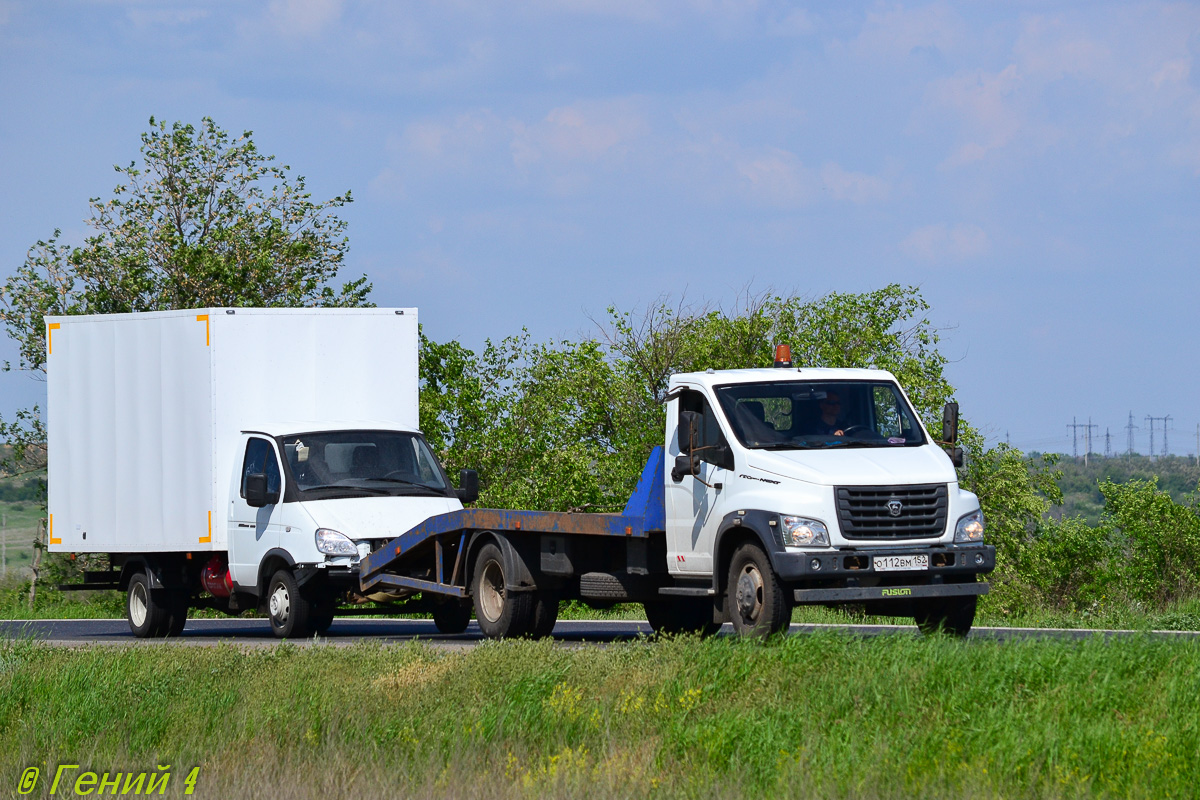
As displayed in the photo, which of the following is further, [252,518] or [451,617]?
[451,617]

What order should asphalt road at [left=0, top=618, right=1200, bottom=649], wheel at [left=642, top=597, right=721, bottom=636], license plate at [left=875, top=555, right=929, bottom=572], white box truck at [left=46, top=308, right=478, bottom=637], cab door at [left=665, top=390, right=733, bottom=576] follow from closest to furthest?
license plate at [left=875, top=555, right=929, bottom=572] → cab door at [left=665, top=390, right=733, bottom=576] → asphalt road at [left=0, top=618, right=1200, bottom=649] → wheel at [left=642, top=597, right=721, bottom=636] → white box truck at [left=46, top=308, right=478, bottom=637]

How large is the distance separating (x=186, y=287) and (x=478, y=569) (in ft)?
57.6

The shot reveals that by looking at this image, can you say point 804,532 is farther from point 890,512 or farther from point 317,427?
point 317,427

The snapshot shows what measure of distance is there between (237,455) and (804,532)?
8.17 meters

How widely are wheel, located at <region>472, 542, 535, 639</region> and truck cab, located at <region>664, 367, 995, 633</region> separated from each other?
2.00 metres

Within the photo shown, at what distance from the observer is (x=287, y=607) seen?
17.2m

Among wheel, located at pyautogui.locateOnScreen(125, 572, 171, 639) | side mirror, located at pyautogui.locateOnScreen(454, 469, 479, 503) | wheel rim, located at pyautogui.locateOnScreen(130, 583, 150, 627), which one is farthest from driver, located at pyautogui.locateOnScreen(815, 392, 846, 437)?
wheel rim, located at pyautogui.locateOnScreen(130, 583, 150, 627)

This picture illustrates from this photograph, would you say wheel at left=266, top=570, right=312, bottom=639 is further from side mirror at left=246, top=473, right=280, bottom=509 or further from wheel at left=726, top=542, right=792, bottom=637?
wheel at left=726, top=542, right=792, bottom=637

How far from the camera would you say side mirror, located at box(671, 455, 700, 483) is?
13.4 metres

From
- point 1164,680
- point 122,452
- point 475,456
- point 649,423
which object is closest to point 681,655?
point 1164,680

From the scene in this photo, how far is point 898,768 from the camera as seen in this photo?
7.93 meters

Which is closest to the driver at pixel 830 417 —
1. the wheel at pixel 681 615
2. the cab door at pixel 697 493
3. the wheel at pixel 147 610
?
the cab door at pixel 697 493

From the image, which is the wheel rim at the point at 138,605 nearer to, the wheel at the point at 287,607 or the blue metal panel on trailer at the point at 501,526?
the wheel at the point at 287,607

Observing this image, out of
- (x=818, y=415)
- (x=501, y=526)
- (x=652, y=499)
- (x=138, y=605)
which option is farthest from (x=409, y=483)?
(x=818, y=415)
